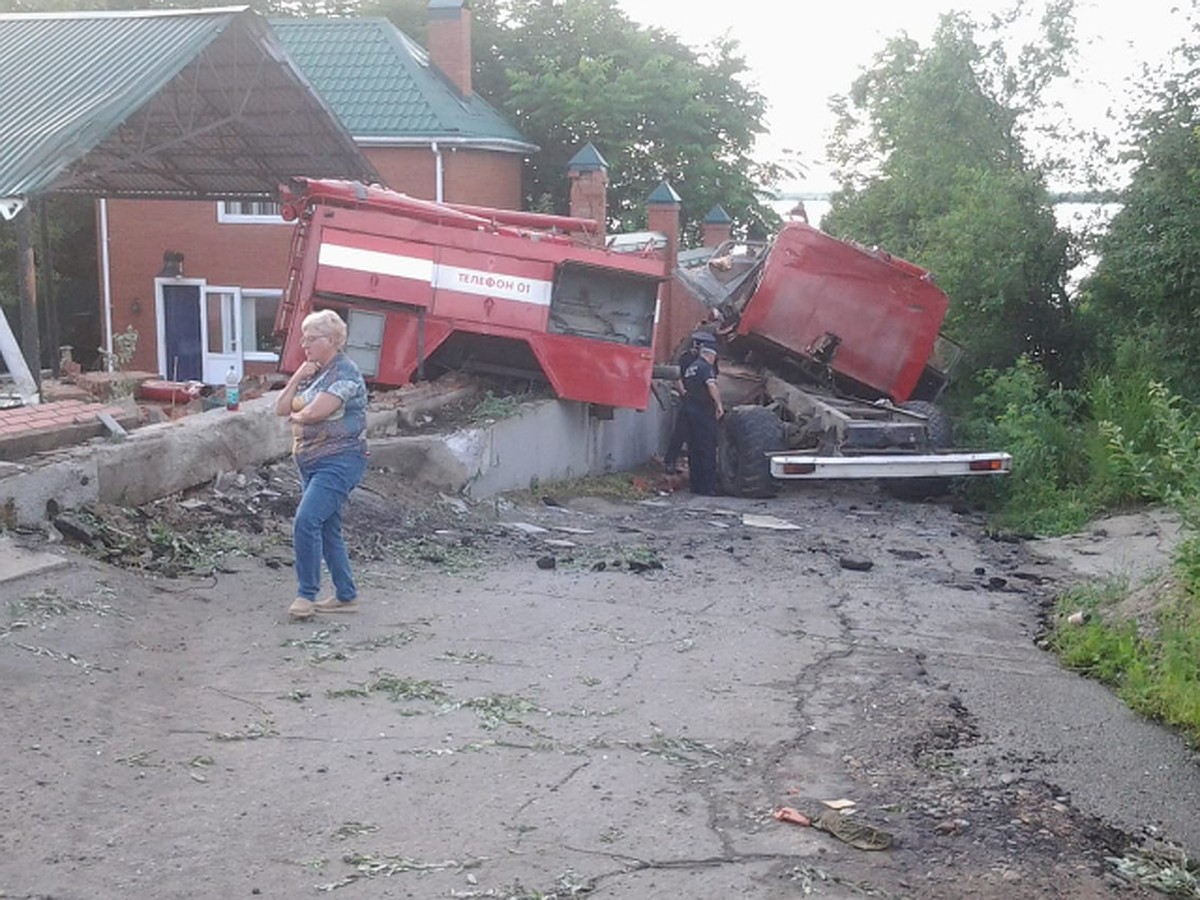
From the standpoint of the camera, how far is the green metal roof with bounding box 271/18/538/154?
1009 inches

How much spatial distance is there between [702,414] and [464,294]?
317 cm

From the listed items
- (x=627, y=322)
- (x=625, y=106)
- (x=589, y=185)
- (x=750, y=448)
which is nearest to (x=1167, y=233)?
(x=750, y=448)

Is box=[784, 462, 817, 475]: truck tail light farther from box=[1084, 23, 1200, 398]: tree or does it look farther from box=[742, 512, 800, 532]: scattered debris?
box=[1084, 23, 1200, 398]: tree

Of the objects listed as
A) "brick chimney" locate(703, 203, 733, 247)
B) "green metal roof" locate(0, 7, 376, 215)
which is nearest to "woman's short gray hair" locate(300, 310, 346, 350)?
"green metal roof" locate(0, 7, 376, 215)

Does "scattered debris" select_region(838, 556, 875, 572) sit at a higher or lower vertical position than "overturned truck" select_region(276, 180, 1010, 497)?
lower

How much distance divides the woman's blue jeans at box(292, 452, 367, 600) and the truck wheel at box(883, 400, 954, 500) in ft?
27.3

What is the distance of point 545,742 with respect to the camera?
579 centimetres

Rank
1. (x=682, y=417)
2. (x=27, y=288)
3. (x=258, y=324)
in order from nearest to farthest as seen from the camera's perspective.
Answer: (x=27, y=288) → (x=682, y=417) → (x=258, y=324)

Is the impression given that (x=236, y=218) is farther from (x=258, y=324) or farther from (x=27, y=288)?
(x=27, y=288)

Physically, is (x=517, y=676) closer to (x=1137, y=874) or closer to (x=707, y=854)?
(x=707, y=854)

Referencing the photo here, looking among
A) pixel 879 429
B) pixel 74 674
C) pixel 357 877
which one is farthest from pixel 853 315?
pixel 357 877

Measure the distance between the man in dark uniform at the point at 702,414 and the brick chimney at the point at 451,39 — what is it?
48.4 ft

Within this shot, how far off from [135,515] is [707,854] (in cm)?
510

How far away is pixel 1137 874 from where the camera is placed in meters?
4.75
